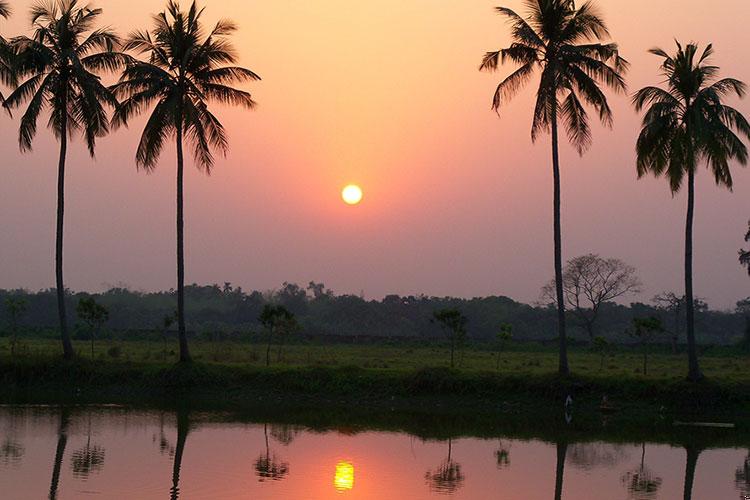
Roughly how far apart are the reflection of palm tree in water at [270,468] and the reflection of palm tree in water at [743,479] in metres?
10.3

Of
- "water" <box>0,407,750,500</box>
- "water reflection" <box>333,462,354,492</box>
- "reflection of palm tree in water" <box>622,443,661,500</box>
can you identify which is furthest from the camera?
"reflection of palm tree in water" <box>622,443,661,500</box>

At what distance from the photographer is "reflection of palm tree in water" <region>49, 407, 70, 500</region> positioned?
1812cm

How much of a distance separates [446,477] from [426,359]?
34.0 meters

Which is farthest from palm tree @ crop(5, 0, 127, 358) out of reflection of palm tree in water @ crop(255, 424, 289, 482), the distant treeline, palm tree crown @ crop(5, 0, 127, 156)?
the distant treeline

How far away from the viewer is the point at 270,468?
844 inches

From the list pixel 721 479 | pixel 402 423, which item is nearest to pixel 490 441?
pixel 402 423

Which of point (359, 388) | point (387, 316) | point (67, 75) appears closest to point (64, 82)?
point (67, 75)

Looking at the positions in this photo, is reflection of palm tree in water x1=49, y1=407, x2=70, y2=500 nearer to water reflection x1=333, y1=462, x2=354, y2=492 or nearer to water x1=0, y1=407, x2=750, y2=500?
water x1=0, y1=407, x2=750, y2=500

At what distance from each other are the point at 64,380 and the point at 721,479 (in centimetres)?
2685

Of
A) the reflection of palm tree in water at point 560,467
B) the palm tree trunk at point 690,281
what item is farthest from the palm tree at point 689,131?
the reflection of palm tree in water at point 560,467

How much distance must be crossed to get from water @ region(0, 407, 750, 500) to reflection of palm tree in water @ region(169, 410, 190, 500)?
0.03 meters

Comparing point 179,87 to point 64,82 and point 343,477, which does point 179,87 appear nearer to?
point 64,82

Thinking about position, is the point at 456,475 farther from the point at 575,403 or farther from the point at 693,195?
the point at 693,195

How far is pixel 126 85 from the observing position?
3847 centimetres
